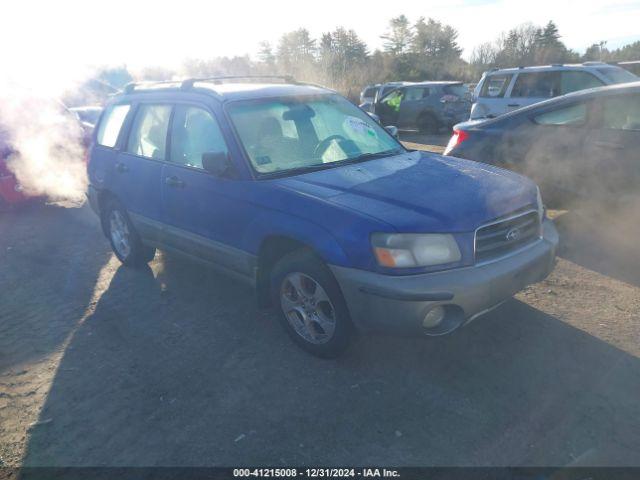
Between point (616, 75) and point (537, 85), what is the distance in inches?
54.7

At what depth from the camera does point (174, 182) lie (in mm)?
4281

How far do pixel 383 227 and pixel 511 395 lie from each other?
3.98 ft

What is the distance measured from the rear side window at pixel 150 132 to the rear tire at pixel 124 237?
695 mm

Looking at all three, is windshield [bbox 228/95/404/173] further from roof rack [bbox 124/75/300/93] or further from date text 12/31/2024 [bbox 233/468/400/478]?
date text 12/31/2024 [bbox 233/468/400/478]

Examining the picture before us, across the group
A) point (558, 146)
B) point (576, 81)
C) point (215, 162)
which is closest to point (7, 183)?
point (215, 162)

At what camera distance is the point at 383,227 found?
116 inches

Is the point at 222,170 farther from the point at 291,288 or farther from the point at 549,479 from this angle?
the point at 549,479

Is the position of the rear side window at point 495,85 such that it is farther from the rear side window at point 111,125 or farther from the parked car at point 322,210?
the rear side window at point 111,125

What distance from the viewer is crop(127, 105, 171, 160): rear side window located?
4.55 m

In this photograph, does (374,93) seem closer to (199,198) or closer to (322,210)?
(199,198)

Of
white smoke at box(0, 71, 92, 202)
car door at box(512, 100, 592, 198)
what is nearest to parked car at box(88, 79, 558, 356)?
car door at box(512, 100, 592, 198)

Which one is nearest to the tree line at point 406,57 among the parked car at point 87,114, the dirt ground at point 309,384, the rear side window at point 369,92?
the rear side window at point 369,92

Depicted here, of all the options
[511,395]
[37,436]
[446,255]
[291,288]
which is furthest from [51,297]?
[511,395]

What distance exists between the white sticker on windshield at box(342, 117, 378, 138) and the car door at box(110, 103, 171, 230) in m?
1.53
